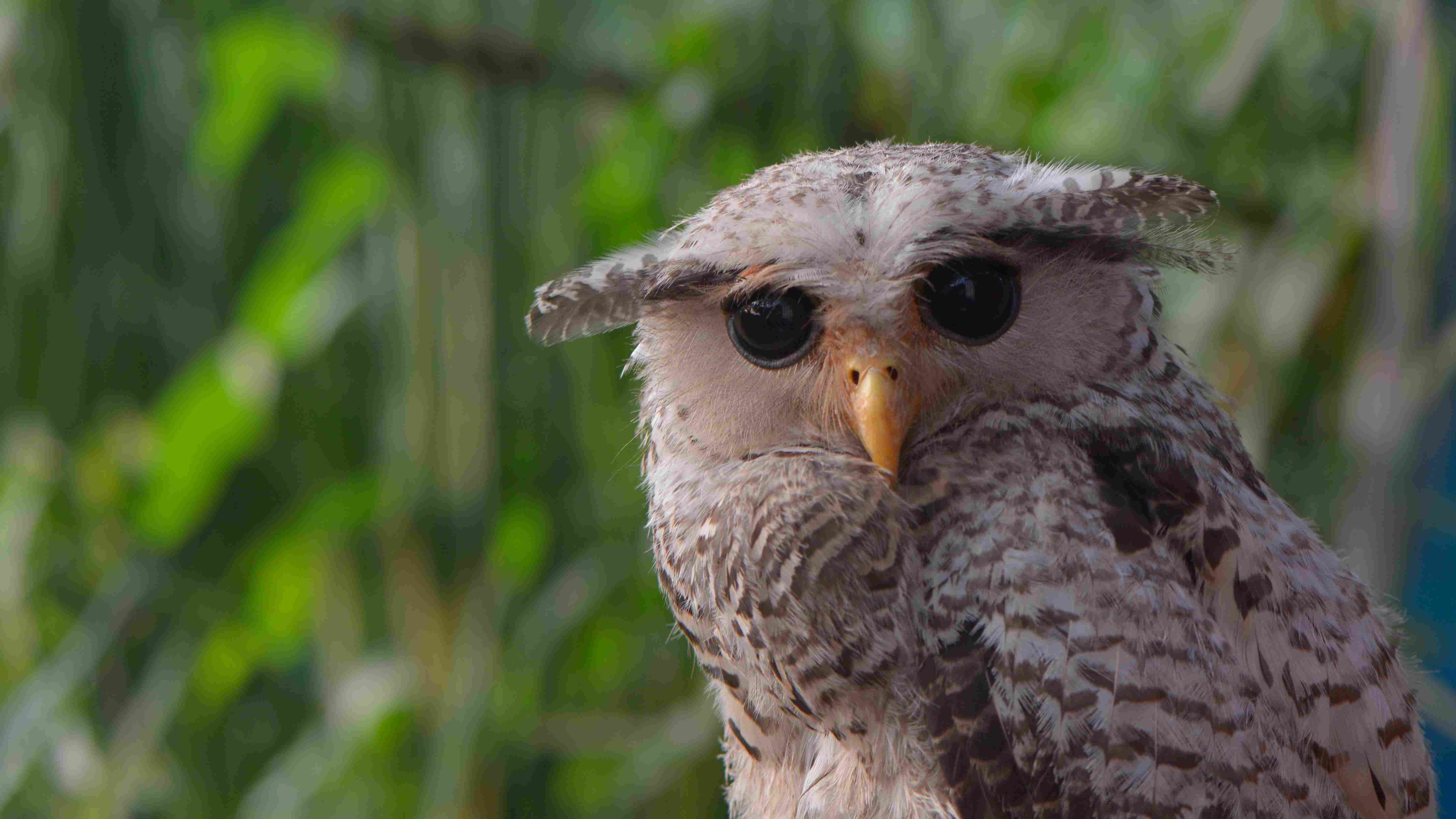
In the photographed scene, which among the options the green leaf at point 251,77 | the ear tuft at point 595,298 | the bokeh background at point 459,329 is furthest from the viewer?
the green leaf at point 251,77

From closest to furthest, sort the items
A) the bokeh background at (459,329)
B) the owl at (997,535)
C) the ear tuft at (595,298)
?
the owl at (997,535) < the ear tuft at (595,298) < the bokeh background at (459,329)

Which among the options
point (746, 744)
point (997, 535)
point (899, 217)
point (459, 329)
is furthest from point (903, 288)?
point (459, 329)

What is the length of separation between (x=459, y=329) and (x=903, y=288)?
1.31m

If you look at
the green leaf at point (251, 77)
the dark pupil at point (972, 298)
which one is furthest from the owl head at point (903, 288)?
the green leaf at point (251, 77)

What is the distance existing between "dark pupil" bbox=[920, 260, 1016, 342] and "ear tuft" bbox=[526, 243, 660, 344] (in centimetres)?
20

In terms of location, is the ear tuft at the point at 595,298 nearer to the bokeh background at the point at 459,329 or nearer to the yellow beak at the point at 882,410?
the yellow beak at the point at 882,410

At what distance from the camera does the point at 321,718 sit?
2098 mm

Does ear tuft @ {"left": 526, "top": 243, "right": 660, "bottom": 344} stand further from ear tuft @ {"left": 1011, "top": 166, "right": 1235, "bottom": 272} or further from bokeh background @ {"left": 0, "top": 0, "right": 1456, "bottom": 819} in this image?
bokeh background @ {"left": 0, "top": 0, "right": 1456, "bottom": 819}

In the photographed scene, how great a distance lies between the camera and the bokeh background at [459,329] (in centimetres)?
169

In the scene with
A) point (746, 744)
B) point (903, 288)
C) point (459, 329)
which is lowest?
point (459, 329)

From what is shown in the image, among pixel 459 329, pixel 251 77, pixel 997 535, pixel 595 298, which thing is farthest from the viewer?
pixel 251 77

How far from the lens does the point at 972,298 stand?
A: 0.70 metres

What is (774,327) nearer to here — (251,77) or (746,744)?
(746,744)

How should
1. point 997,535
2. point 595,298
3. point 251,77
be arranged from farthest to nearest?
point 251,77 → point 595,298 → point 997,535
